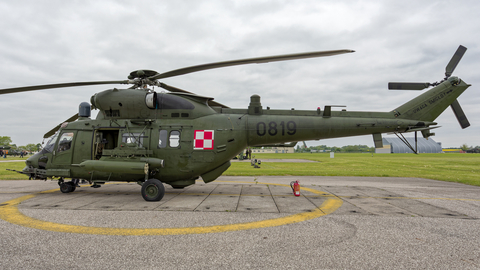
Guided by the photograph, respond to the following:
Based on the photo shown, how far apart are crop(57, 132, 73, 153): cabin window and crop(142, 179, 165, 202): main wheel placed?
12.5 ft

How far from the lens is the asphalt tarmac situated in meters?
3.43

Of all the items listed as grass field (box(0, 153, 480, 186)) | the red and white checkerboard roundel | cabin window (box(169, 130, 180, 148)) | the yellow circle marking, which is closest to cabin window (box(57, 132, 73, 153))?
the yellow circle marking

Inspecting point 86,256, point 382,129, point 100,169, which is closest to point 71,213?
point 100,169

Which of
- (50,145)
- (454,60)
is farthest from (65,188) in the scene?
(454,60)

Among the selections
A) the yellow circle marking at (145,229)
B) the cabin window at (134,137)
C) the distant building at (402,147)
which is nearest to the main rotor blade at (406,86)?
the yellow circle marking at (145,229)

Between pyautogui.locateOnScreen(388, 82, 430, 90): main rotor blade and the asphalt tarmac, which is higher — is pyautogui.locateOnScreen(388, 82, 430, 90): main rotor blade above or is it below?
above

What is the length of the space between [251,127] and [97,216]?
5.64 meters

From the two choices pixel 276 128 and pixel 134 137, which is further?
pixel 276 128

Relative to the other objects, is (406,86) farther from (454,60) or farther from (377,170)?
(377,170)

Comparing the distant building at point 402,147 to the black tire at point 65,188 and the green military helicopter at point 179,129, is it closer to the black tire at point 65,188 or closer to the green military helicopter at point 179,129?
the green military helicopter at point 179,129

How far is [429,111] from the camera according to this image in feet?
29.7

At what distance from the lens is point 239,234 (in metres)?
4.48

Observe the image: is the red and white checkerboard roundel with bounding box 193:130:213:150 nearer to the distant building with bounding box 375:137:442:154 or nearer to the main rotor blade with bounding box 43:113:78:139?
the main rotor blade with bounding box 43:113:78:139

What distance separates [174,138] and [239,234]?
488 cm
